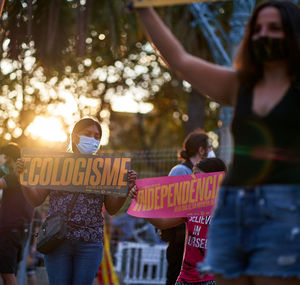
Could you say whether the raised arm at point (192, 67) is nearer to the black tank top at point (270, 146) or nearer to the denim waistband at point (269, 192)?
the black tank top at point (270, 146)

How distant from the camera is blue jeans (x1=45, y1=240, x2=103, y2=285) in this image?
16.3 feet

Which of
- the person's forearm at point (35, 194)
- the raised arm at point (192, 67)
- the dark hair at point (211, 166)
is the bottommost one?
the person's forearm at point (35, 194)

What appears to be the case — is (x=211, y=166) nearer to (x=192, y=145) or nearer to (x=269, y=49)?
(x=192, y=145)

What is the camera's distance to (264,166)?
2.48 meters

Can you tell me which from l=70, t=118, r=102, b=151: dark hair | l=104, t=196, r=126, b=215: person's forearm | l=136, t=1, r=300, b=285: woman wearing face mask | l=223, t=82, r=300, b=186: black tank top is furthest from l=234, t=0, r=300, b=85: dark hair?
l=70, t=118, r=102, b=151: dark hair

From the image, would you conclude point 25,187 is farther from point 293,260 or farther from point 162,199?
point 293,260

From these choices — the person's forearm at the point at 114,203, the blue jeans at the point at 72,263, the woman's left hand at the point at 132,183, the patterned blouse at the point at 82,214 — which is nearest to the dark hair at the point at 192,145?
the woman's left hand at the point at 132,183

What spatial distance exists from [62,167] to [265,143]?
3.07 metres

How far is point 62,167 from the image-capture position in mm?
5328

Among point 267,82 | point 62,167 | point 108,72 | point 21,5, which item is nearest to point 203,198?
point 62,167

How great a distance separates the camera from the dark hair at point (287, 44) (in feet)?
8.35

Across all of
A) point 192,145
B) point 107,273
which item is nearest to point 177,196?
point 192,145

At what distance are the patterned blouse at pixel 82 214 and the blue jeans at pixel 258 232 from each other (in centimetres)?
256

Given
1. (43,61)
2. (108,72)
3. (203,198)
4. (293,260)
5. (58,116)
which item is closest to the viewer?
(293,260)
